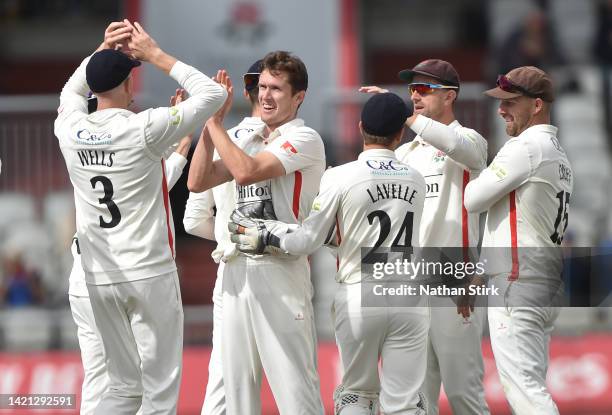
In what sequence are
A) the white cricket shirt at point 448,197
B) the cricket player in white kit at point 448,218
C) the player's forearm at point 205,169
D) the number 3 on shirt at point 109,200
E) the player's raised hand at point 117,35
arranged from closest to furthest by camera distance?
the number 3 on shirt at point 109,200
the player's raised hand at point 117,35
the player's forearm at point 205,169
the cricket player in white kit at point 448,218
the white cricket shirt at point 448,197

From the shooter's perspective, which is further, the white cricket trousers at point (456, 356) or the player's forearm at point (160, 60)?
the white cricket trousers at point (456, 356)

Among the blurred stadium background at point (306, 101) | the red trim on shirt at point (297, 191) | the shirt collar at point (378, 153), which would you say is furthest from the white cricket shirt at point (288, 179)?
the blurred stadium background at point (306, 101)

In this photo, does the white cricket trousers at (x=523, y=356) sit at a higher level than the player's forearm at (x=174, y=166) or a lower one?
lower

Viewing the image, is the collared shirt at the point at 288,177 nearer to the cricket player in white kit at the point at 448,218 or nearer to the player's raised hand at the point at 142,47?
the cricket player in white kit at the point at 448,218

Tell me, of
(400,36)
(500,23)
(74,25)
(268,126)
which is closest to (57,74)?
(74,25)

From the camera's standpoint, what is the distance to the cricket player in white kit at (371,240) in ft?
24.0

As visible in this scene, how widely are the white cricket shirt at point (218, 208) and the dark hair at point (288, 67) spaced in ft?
1.13

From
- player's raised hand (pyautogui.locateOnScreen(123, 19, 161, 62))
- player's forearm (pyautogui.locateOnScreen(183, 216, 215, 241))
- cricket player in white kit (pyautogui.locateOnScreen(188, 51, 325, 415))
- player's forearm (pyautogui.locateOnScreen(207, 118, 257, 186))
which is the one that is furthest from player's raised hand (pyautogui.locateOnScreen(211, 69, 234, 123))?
player's forearm (pyautogui.locateOnScreen(183, 216, 215, 241))

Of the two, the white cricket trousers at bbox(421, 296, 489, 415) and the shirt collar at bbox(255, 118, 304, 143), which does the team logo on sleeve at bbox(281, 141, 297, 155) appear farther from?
the white cricket trousers at bbox(421, 296, 489, 415)

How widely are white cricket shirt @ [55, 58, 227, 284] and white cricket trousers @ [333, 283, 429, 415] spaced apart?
107 cm

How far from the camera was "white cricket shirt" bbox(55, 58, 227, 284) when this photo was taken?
7.29 meters

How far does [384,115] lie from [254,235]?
1.00 metres

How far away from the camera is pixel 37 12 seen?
1917 centimetres

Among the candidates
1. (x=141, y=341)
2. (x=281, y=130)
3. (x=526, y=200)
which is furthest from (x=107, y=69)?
(x=526, y=200)
